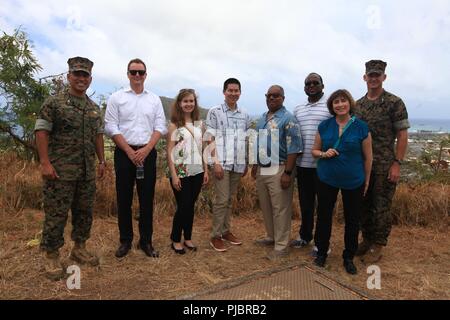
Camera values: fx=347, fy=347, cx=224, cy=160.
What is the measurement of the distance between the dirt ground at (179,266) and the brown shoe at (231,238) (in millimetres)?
95

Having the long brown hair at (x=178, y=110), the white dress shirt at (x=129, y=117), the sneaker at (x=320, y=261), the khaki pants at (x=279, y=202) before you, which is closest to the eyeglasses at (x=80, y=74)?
the white dress shirt at (x=129, y=117)

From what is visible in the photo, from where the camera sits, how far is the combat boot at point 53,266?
10.6 feet

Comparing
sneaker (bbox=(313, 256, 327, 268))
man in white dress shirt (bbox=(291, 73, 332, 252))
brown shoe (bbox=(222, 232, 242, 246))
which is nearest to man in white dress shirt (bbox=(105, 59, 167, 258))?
brown shoe (bbox=(222, 232, 242, 246))

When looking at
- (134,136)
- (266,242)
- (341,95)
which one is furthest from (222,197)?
(341,95)

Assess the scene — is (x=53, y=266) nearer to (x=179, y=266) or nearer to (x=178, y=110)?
(x=179, y=266)

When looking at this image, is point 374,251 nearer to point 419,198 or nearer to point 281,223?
point 281,223

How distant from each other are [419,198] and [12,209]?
584cm

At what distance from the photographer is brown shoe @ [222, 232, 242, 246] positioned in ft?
14.4

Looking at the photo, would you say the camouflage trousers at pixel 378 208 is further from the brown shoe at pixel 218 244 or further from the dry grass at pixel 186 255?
the brown shoe at pixel 218 244

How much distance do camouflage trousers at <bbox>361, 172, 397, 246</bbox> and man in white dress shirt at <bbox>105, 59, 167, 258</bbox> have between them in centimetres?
238

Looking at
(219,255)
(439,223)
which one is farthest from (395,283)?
(439,223)

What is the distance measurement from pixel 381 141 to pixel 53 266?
3534mm

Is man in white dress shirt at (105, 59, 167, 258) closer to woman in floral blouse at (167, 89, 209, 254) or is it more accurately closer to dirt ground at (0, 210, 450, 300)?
woman in floral blouse at (167, 89, 209, 254)

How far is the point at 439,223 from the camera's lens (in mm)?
4977
